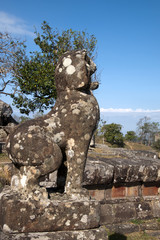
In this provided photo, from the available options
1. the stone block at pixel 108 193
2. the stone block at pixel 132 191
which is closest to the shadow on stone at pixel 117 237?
the stone block at pixel 108 193

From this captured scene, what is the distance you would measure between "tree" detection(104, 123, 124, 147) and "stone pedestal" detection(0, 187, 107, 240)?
25.9 metres

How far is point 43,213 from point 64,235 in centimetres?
30

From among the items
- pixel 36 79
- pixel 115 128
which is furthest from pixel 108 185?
pixel 115 128

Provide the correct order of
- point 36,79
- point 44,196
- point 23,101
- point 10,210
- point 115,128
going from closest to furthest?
1. point 10,210
2. point 44,196
3. point 36,79
4. point 23,101
5. point 115,128

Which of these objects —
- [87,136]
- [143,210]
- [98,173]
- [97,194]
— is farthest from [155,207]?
[87,136]

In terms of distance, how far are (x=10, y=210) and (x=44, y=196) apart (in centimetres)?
34

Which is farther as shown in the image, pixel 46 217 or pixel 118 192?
pixel 118 192

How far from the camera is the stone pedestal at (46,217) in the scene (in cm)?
226

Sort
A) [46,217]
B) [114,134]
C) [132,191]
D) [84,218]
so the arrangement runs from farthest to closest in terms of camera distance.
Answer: [114,134] < [132,191] < [84,218] < [46,217]

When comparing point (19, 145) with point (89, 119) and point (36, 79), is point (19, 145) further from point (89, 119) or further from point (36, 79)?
point (36, 79)

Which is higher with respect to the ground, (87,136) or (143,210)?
(87,136)

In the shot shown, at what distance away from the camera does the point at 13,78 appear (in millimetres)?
15539

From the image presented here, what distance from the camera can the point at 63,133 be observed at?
259 centimetres

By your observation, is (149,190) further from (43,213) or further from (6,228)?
(6,228)
